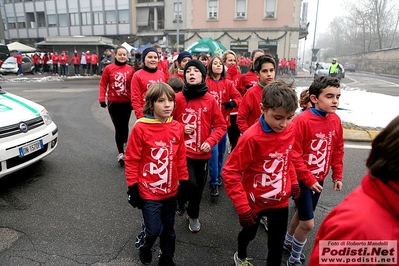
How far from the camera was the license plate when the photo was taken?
3.95 metres

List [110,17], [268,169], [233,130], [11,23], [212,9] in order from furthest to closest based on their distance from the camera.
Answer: [11,23] < [110,17] < [212,9] < [233,130] < [268,169]

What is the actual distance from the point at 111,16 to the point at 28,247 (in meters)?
41.4

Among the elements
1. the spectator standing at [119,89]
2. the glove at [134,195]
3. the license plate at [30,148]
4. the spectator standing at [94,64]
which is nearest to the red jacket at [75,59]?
the spectator standing at [94,64]

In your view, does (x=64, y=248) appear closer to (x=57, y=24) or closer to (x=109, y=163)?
(x=109, y=163)

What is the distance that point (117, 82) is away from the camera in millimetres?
4879

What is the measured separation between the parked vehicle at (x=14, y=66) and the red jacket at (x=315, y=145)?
2736cm

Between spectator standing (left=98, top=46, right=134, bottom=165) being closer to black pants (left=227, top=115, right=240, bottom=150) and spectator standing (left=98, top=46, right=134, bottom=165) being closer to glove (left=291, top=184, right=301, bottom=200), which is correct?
black pants (left=227, top=115, right=240, bottom=150)

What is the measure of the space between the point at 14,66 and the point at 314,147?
28234mm

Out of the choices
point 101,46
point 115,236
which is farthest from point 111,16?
point 115,236

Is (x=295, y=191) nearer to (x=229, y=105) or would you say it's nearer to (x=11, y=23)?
(x=229, y=105)

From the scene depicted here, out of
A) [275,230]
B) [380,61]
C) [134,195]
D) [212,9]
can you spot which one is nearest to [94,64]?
[212,9]

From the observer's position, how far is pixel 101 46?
2884 centimetres

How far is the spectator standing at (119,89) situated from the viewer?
4.90m

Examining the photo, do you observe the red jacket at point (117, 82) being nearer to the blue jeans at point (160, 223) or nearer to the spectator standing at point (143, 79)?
the spectator standing at point (143, 79)
